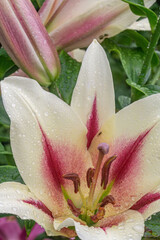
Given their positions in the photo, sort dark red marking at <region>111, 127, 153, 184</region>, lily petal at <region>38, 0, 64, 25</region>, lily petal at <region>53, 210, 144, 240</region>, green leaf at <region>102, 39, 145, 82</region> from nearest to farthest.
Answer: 1. lily petal at <region>53, 210, 144, 240</region>
2. dark red marking at <region>111, 127, 153, 184</region>
3. lily petal at <region>38, 0, 64, 25</region>
4. green leaf at <region>102, 39, 145, 82</region>

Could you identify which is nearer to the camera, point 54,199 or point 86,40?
point 54,199

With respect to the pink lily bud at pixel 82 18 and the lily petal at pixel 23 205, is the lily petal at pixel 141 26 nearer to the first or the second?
the pink lily bud at pixel 82 18

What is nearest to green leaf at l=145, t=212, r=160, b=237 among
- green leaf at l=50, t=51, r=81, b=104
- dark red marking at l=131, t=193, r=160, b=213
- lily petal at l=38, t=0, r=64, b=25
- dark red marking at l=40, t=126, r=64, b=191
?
dark red marking at l=131, t=193, r=160, b=213

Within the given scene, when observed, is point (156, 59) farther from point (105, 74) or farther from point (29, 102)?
point (29, 102)

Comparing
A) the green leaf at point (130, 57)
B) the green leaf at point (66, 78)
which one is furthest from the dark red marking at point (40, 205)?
the green leaf at point (130, 57)

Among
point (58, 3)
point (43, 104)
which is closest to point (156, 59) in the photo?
point (58, 3)

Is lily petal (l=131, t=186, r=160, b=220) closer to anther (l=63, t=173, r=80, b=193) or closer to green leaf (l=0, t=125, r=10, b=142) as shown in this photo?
anther (l=63, t=173, r=80, b=193)

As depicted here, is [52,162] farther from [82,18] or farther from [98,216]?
[82,18]
